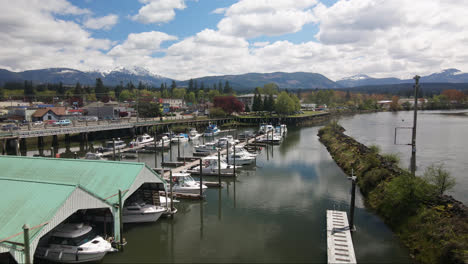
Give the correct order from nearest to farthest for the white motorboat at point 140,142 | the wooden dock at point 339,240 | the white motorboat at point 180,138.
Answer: the wooden dock at point 339,240 < the white motorboat at point 140,142 < the white motorboat at point 180,138

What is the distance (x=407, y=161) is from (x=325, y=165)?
35.4 ft

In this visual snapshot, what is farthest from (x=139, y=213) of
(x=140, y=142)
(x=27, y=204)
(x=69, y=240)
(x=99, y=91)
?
(x=99, y=91)

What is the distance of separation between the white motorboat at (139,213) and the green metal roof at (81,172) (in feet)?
9.62

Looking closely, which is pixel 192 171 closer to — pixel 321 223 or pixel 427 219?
pixel 321 223

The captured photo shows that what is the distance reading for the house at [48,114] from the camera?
2832 inches

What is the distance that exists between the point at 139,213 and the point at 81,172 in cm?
450

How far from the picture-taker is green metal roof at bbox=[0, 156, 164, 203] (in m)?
17.4

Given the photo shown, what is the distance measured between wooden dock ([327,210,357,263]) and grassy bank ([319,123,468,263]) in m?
3.35

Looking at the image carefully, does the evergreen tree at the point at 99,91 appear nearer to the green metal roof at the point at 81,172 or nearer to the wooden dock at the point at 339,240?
the green metal roof at the point at 81,172

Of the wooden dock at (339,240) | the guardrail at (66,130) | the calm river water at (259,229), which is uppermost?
the guardrail at (66,130)

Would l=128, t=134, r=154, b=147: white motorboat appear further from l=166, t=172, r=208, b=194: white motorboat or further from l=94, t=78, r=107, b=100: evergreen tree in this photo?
l=94, t=78, r=107, b=100: evergreen tree

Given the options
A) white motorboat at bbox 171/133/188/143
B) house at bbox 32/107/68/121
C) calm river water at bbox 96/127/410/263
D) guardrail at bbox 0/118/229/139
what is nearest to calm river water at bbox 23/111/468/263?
calm river water at bbox 96/127/410/263

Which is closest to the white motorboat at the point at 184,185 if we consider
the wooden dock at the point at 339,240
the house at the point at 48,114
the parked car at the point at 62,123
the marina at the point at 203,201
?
the marina at the point at 203,201

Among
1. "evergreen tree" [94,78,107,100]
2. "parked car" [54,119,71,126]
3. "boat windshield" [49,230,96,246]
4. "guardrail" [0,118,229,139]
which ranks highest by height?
"evergreen tree" [94,78,107,100]
